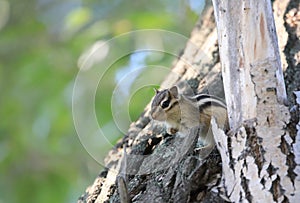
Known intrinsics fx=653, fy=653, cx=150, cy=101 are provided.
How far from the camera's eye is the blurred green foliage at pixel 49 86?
11.4 ft

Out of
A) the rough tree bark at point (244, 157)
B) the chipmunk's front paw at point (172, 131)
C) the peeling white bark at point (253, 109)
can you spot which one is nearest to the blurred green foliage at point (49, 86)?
the chipmunk's front paw at point (172, 131)

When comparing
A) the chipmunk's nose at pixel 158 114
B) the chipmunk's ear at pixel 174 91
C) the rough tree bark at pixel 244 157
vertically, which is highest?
the chipmunk's ear at pixel 174 91

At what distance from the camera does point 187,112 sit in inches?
68.5

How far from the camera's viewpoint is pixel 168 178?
1.62 m

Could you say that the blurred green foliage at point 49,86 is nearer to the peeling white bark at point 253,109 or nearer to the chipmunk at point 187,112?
the chipmunk at point 187,112

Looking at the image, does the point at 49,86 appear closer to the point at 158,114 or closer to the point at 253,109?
the point at 158,114

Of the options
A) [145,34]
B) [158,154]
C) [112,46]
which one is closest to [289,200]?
[158,154]

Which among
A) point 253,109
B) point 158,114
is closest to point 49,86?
point 158,114

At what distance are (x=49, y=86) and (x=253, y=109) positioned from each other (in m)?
2.27

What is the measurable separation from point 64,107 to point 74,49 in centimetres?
38

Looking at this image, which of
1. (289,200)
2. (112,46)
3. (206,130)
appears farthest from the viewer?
(112,46)

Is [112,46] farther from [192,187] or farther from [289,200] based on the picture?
[289,200]

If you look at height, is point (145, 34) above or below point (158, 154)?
above

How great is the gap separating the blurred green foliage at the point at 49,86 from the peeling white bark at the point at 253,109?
68.9 inches
